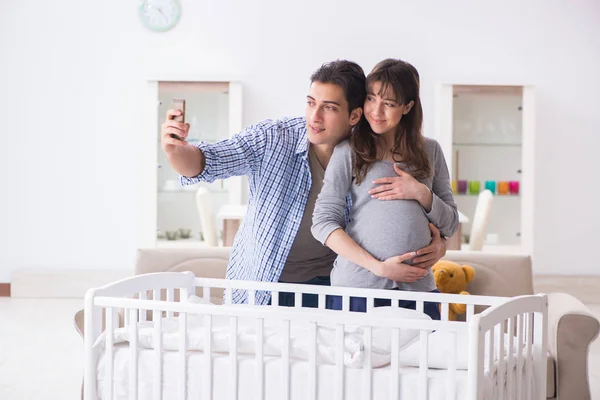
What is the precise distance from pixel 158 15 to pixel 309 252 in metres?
3.79

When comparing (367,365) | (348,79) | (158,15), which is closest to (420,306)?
(367,365)

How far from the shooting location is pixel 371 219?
201 centimetres

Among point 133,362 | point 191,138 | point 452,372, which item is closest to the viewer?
point 452,372

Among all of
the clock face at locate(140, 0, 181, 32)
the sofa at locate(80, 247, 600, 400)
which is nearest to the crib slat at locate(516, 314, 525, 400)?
the sofa at locate(80, 247, 600, 400)

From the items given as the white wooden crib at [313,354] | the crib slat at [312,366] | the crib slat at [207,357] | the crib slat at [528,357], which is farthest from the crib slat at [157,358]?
the crib slat at [528,357]

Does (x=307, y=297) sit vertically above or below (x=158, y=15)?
below

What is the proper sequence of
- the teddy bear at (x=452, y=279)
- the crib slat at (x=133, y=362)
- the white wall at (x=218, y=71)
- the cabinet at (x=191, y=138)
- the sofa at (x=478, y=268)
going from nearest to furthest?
the crib slat at (x=133, y=362) < the teddy bear at (x=452, y=279) < the sofa at (x=478, y=268) < the cabinet at (x=191, y=138) < the white wall at (x=218, y=71)

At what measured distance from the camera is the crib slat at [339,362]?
1656 millimetres

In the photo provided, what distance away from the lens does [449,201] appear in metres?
2.13

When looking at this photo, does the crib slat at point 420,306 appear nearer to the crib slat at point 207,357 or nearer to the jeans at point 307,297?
the jeans at point 307,297

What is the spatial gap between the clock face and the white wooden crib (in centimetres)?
396

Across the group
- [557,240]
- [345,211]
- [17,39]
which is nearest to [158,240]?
[17,39]

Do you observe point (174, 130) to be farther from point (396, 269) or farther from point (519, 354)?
point (519, 354)

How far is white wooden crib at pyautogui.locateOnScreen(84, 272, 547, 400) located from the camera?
63.9 inches
